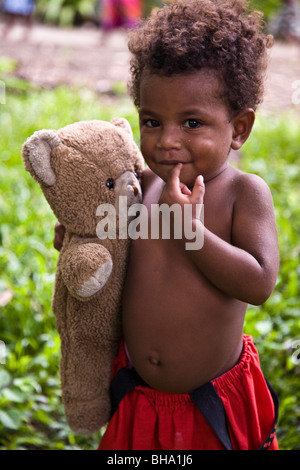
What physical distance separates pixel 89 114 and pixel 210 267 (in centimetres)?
342

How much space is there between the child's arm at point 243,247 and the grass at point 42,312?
98 centimetres

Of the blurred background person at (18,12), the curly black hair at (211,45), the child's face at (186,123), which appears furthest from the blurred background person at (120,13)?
the child's face at (186,123)

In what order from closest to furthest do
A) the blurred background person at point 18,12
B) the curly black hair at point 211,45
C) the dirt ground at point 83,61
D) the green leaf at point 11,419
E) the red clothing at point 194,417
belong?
the curly black hair at point 211,45 → the red clothing at point 194,417 → the green leaf at point 11,419 → the dirt ground at point 83,61 → the blurred background person at point 18,12

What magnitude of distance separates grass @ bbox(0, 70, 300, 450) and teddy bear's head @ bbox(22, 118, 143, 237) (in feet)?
3.18

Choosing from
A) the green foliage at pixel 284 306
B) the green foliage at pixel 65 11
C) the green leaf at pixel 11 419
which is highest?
the green foliage at pixel 65 11

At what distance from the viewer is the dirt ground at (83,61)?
237 inches

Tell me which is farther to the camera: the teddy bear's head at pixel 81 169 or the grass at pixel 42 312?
the grass at pixel 42 312

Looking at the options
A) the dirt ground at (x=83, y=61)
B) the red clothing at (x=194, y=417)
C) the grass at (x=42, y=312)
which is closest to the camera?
the red clothing at (x=194, y=417)

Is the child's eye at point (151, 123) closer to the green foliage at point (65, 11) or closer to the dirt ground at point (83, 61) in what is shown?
the dirt ground at point (83, 61)

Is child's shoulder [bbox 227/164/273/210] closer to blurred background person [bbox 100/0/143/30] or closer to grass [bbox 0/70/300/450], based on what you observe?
grass [bbox 0/70/300/450]

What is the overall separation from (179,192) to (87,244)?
0.89ft

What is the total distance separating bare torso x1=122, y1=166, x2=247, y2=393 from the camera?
4.52 ft
